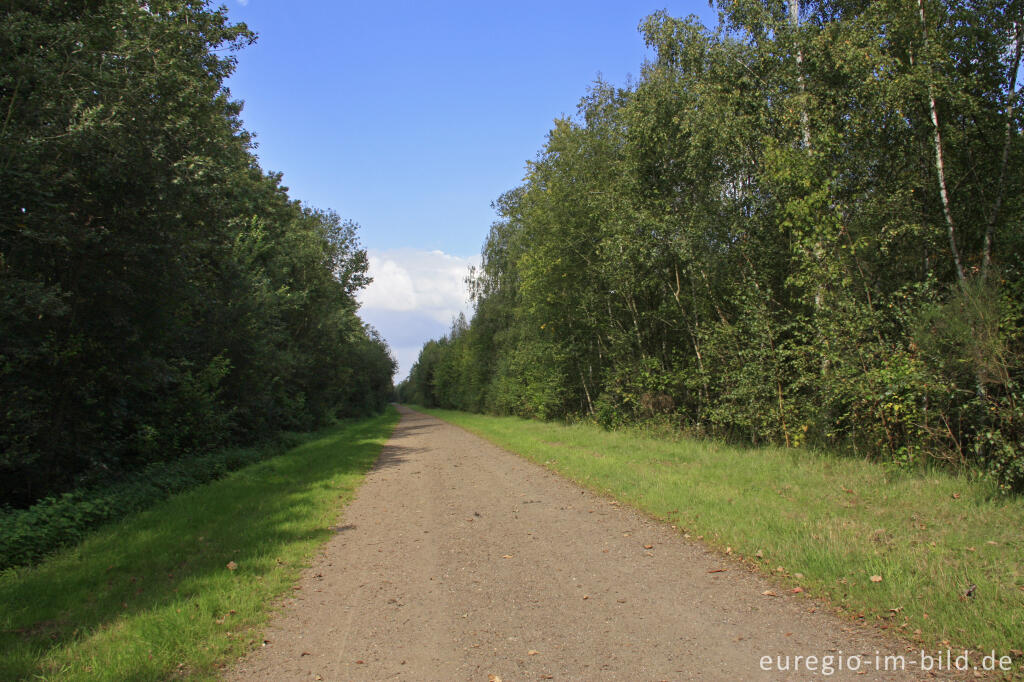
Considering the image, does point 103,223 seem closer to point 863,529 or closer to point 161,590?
point 161,590

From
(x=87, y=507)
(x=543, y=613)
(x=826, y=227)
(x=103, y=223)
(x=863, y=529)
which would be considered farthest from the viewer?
(x=826, y=227)

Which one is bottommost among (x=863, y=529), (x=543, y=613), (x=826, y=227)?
(x=543, y=613)

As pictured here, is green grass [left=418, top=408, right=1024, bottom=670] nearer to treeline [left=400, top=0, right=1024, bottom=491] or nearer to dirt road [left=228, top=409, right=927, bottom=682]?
dirt road [left=228, top=409, right=927, bottom=682]

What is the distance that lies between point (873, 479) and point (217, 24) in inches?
583

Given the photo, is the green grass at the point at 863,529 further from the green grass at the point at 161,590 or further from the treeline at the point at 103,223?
the treeline at the point at 103,223

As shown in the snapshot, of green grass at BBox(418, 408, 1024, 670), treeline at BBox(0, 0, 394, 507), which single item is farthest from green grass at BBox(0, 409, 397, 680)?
green grass at BBox(418, 408, 1024, 670)

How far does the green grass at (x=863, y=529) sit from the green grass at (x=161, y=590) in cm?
483

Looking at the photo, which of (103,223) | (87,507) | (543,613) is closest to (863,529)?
(543,613)

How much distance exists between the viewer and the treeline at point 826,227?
873 cm

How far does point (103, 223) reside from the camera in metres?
9.96

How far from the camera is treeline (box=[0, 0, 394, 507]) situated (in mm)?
8523

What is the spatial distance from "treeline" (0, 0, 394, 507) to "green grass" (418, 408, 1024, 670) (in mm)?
9366

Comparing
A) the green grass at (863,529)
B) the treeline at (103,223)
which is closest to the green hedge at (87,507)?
the treeline at (103,223)

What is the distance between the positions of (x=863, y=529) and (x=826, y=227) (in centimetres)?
661
